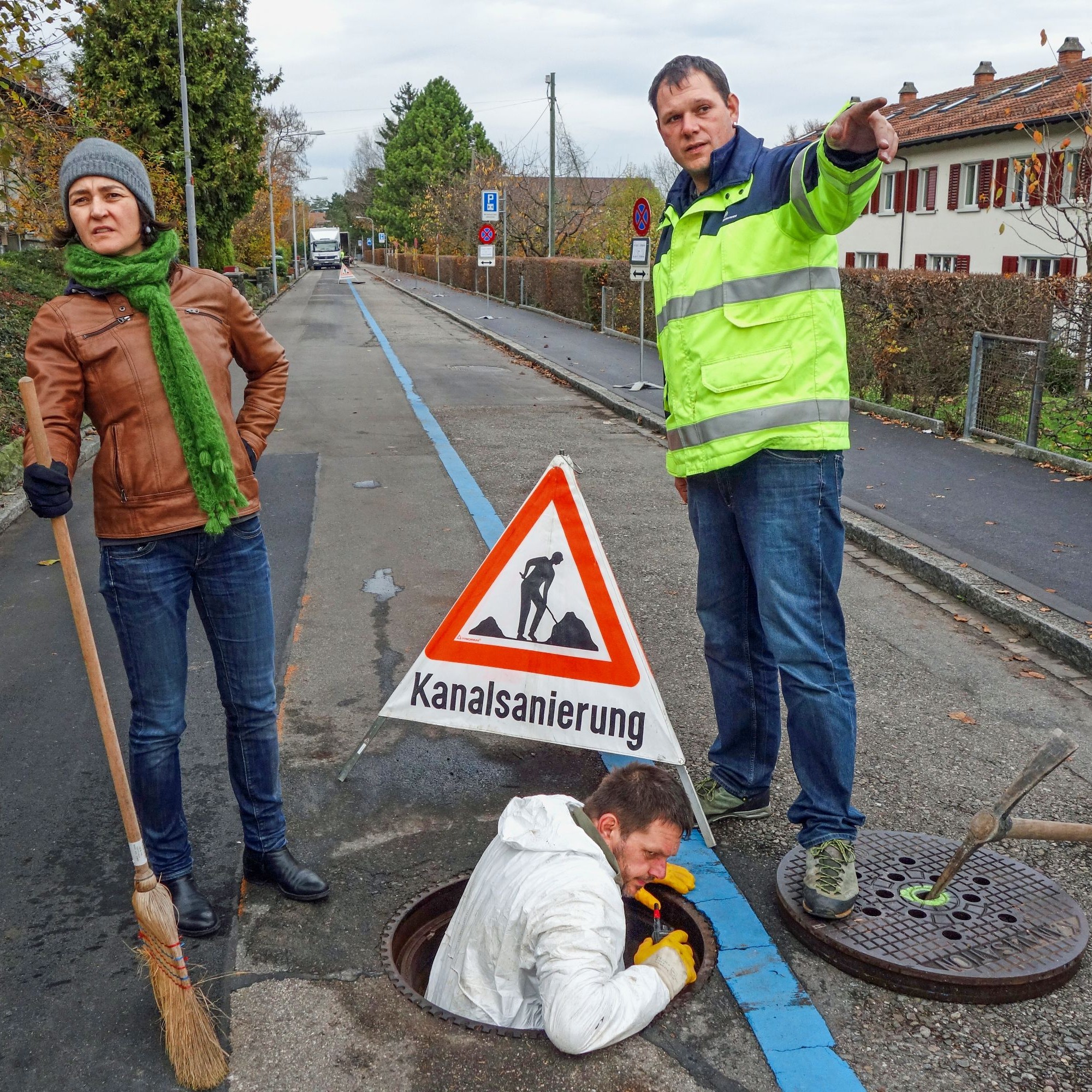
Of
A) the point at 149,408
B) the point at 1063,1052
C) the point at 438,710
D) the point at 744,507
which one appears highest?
the point at 149,408

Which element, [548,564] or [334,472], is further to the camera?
[334,472]

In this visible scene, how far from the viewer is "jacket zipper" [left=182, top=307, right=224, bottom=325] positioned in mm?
2984

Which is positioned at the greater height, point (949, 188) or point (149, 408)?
point (949, 188)

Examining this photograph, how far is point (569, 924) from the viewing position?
253 cm

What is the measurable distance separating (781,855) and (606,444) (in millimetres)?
8459

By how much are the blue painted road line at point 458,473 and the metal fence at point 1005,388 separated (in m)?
5.16

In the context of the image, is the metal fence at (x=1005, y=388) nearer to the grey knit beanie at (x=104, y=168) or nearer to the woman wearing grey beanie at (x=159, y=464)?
the woman wearing grey beanie at (x=159, y=464)

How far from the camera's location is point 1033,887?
3279 mm

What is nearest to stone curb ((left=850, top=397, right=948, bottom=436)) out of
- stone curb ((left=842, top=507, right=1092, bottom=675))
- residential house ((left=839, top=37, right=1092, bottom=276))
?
stone curb ((left=842, top=507, right=1092, bottom=675))

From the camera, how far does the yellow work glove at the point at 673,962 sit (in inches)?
107

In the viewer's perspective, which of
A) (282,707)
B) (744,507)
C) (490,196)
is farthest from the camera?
(490,196)

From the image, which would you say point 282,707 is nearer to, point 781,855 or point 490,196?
point 781,855

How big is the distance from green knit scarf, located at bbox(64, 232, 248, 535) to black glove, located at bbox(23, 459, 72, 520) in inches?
13.7

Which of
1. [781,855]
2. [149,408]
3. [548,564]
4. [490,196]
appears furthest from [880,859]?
[490,196]
